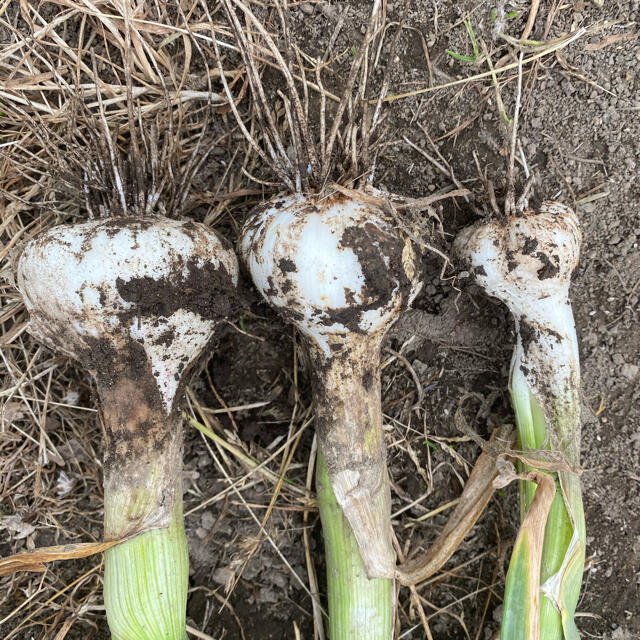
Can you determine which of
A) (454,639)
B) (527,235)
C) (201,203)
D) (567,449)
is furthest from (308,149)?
(454,639)

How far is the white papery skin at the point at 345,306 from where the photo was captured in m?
1.28

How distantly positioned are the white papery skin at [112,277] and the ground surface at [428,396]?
25 centimetres

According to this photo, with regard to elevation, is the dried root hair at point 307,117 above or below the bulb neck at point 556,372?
above

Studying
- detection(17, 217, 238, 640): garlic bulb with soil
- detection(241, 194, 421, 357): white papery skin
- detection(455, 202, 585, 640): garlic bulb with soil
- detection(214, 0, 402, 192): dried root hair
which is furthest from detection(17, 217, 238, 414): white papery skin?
detection(455, 202, 585, 640): garlic bulb with soil

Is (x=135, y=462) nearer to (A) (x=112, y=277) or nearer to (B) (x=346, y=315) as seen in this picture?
(A) (x=112, y=277)

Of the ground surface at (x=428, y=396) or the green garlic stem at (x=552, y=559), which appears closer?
the green garlic stem at (x=552, y=559)

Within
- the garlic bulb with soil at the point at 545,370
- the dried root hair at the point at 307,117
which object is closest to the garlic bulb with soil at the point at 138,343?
the dried root hair at the point at 307,117

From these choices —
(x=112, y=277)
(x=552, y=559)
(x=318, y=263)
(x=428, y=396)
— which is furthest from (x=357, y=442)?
(x=112, y=277)

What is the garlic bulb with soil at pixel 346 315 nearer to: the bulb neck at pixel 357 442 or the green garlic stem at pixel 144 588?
the bulb neck at pixel 357 442

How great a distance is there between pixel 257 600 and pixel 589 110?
5.87ft

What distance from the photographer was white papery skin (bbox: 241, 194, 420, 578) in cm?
128

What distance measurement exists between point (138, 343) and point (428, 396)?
0.88m

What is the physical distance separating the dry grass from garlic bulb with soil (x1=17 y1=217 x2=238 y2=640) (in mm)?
223

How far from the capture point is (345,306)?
1306 millimetres
